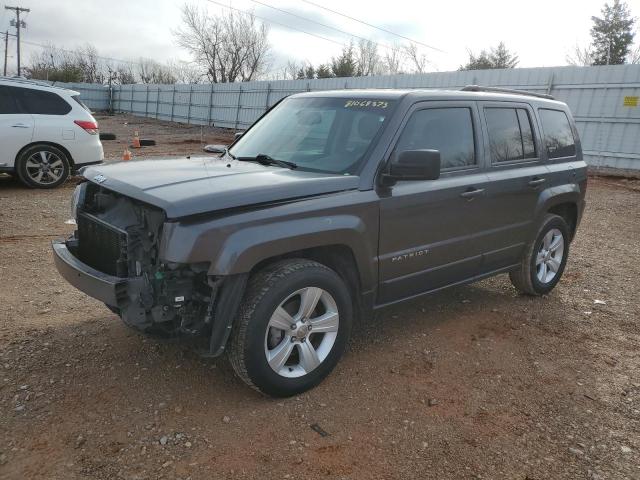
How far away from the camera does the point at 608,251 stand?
7359 mm

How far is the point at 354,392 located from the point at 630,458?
1560mm

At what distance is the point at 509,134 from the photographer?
14.9 feet

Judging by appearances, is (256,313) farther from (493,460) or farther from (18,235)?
(18,235)

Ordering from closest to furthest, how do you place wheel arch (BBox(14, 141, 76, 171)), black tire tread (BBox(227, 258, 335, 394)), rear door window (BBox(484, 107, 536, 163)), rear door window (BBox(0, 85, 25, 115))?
black tire tread (BBox(227, 258, 335, 394)) < rear door window (BBox(484, 107, 536, 163)) < rear door window (BBox(0, 85, 25, 115)) < wheel arch (BBox(14, 141, 76, 171))

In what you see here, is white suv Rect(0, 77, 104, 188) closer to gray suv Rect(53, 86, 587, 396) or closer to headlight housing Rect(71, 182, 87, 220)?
gray suv Rect(53, 86, 587, 396)

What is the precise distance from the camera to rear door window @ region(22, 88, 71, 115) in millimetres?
9094

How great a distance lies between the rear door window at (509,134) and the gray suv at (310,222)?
0.02 m

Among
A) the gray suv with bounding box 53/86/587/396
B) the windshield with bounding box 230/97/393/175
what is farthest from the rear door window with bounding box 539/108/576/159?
the windshield with bounding box 230/97/393/175

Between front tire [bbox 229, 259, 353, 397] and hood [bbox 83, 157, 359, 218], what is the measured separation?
449 mm

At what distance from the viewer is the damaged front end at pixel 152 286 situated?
2.82 m

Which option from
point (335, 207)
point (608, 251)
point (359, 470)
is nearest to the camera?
point (359, 470)

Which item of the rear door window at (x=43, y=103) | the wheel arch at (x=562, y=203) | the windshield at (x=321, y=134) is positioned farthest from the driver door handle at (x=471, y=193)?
the rear door window at (x=43, y=103)

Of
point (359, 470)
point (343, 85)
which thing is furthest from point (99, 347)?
point (343, 85)

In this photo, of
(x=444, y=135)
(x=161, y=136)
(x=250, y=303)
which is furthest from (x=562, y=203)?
(x=161, y=136)
